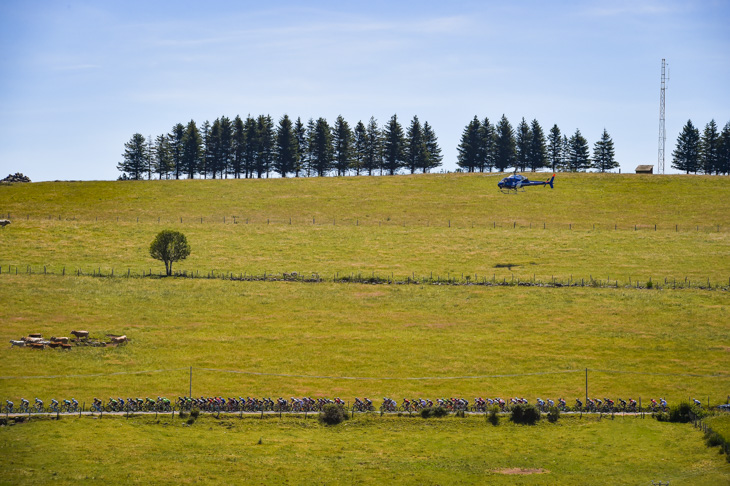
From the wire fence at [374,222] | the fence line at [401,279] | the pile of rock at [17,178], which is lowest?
the fence line at [401,279]

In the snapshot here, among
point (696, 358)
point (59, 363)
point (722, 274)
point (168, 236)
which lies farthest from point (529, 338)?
point (168, 236)

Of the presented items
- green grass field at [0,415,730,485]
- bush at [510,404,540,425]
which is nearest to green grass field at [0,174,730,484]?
green grass field at [0,415,730,485]

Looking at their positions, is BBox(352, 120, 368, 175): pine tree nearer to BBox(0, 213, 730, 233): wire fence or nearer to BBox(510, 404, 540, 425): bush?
BBox(0, 213, 730, 233): wire fence

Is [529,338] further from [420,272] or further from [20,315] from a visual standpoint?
[20,315]

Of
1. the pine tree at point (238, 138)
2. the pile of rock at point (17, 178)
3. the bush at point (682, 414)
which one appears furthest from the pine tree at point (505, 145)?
the bush at point (682, 414)

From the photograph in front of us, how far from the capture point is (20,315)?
77.3 m

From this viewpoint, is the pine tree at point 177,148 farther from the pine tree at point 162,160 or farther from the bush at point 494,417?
the bush at point 494,417

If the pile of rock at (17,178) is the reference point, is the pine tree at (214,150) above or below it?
above

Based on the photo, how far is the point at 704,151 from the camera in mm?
186250

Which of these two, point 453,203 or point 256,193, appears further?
point 256,193

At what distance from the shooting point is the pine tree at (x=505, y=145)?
191m

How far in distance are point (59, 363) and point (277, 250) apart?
51.2 m

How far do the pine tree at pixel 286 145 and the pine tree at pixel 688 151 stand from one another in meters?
101

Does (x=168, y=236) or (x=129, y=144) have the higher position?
(x=129, y=144)
